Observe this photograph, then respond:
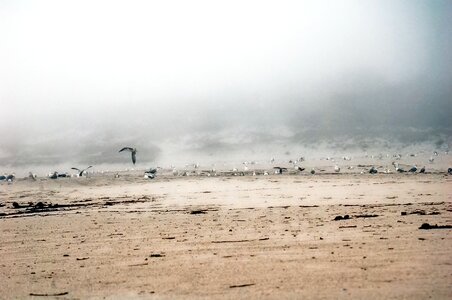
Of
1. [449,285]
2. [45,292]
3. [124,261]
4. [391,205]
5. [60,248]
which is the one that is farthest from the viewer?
[391,205]

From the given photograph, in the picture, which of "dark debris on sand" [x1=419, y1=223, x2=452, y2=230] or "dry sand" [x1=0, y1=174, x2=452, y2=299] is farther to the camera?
"dark debris on sand" [x1=419, y1=223, x2=452, y2=230]

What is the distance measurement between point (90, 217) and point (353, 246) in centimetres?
1108

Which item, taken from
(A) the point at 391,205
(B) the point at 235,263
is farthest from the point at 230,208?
(B) the point at 235,263

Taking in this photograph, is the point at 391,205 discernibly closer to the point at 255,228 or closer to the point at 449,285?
the point at 255,228

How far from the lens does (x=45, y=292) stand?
22.4 feet

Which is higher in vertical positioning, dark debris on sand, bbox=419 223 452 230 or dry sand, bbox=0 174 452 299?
dark debris on sand, bbox=419 223 452 230

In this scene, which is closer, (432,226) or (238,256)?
(238,256)

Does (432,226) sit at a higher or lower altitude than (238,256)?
higher

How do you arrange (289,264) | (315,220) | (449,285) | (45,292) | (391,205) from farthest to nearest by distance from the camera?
(391,205), (315,220), (289,264), (45,292), (449,285)

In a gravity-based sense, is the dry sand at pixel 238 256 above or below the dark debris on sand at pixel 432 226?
below

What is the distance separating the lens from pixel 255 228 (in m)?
11.6

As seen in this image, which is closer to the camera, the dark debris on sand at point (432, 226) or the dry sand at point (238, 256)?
the dry sand at point (238, 256)

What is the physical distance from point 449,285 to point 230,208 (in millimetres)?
11547

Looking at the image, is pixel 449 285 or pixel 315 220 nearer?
pixel 449 285
